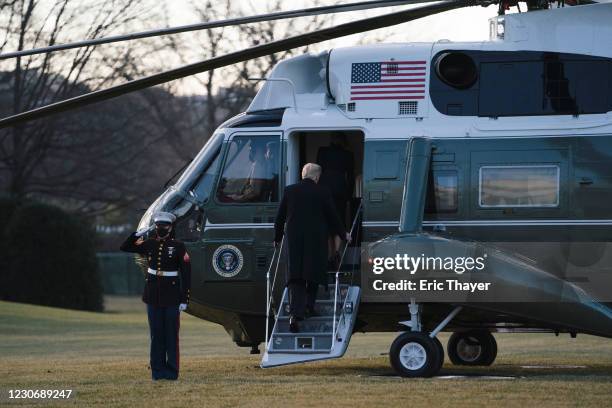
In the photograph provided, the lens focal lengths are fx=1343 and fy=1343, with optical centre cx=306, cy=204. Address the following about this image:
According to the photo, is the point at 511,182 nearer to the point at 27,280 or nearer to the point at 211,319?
the point at 211,319

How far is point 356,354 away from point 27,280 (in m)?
18.4

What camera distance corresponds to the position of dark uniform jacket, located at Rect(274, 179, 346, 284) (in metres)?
14.0

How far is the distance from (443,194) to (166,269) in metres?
3.09

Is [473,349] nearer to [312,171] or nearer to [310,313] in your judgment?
[310,313]

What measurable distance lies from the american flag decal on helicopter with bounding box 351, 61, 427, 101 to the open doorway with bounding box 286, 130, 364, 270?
0.47 m

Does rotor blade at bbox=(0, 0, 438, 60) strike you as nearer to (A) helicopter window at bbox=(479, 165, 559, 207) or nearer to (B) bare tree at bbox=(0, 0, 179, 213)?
(A) helicopter window at bbox=(479, 165, 559, 207)

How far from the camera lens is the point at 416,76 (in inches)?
579

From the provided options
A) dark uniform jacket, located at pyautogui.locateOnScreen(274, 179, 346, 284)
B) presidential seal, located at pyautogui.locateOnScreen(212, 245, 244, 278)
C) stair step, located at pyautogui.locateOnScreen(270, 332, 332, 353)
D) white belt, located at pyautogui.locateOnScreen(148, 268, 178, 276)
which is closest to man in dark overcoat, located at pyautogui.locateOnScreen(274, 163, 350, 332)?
dark uniform jacket, located at pyautogui.locateOnScreen(274, 179, 346, 284)

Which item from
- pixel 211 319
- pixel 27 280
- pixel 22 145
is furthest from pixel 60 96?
pixel 211 319

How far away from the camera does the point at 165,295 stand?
45.2ft

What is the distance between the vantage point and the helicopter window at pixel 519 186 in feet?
46.7

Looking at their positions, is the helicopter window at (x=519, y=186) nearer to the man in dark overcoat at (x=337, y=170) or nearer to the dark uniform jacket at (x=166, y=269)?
the man in dark overcoat at (x=337, y=170)

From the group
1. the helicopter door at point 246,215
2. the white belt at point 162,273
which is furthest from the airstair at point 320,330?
the white belt at point 162,273

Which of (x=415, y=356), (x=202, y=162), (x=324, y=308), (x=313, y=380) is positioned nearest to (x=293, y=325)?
(x=324, y=308)
